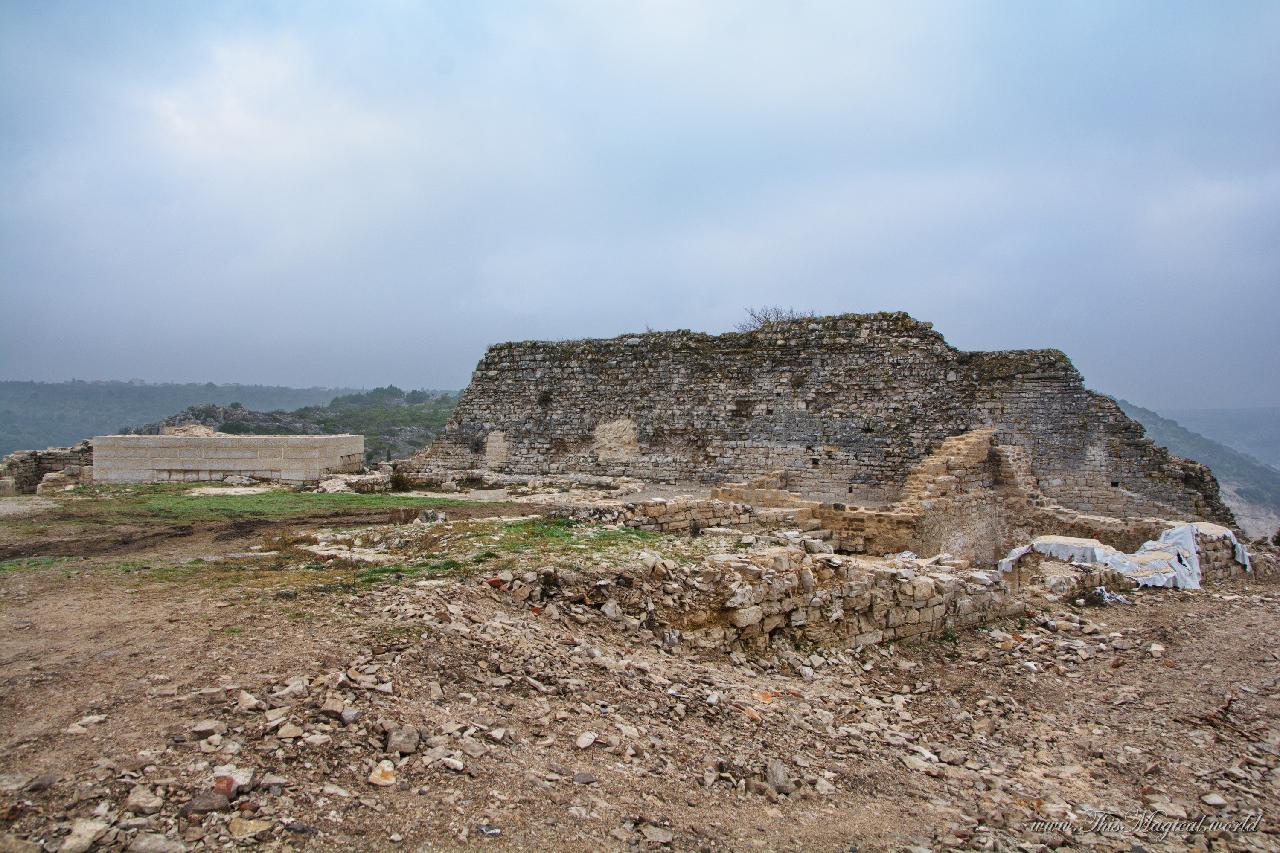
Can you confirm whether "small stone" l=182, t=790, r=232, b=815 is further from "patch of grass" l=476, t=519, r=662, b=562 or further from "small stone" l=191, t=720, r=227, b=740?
"patch of grass" l=476, t=519, r=662, b=562

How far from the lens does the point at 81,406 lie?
94938mm

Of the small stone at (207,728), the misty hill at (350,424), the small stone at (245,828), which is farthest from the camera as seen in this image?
the misty hill at (350,424)

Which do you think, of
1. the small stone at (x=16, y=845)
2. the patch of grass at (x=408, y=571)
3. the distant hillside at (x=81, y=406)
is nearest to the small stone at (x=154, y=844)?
the small stone at (x=16, y=845)

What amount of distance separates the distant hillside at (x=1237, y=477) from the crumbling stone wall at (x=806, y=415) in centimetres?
2600

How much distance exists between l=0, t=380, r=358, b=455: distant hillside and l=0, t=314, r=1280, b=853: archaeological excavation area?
274 feet

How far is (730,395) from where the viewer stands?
1530 cm

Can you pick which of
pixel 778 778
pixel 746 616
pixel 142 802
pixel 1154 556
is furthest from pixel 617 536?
pixel 1154 556

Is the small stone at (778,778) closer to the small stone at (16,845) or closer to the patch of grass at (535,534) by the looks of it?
the small stone at (16,845)

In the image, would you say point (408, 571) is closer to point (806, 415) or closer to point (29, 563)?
point (29, 563)

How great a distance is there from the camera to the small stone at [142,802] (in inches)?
111

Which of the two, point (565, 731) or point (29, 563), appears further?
point (29, 563)

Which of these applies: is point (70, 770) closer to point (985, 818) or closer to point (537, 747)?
point (537, 747)

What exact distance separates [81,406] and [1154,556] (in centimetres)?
11861

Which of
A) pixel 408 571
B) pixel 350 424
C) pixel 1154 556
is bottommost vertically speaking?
pixel 1154 556
